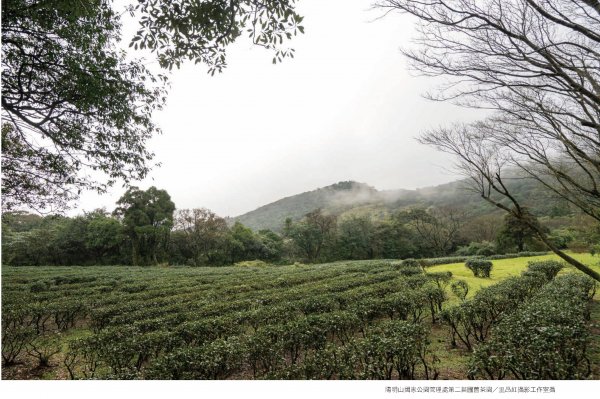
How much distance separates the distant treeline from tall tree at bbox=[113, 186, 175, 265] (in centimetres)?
11

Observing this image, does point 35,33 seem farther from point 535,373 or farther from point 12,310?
point 535,373

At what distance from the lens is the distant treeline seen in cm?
3225

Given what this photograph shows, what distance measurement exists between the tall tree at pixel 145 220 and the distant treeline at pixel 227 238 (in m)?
0.11

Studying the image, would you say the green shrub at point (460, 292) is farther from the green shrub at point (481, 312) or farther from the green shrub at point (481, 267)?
the green shrub at point (481, 267)

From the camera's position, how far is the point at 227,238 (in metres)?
39.9

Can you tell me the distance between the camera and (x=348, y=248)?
145ft

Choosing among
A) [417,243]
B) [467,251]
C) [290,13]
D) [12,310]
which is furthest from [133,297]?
[417,243]

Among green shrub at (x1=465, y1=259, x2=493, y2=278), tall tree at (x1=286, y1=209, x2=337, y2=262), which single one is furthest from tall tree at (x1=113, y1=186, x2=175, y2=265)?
green shrub at (x1=465, y1=259, x2=493, y2=278)

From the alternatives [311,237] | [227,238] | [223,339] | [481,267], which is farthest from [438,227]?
[223,339]

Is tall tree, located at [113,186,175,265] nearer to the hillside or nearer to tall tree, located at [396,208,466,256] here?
tall tree, located at [396,208,466,256]

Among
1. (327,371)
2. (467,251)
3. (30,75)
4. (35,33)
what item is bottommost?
(467,251)

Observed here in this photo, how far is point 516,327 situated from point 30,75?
853 cm

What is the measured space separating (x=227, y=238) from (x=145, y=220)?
10716 millimetres

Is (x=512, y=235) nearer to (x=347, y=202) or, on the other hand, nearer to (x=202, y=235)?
(x=202, y=235)
